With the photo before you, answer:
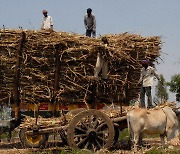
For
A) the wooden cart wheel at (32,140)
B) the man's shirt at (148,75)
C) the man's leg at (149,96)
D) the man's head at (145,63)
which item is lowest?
the wooden cart wheel at (32,140)

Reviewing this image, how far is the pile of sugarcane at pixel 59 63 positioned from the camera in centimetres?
935

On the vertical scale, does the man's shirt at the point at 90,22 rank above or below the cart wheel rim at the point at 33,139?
above

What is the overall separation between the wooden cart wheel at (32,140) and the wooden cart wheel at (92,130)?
130 cm

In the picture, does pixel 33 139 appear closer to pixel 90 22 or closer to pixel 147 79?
pixel 147 79

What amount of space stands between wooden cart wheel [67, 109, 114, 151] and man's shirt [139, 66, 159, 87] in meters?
1.37

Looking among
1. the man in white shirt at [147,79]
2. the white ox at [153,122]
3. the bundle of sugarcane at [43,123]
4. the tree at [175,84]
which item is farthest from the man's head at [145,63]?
the tree at [175,84]

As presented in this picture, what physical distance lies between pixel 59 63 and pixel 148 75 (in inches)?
83.0

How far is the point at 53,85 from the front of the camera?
31.1ft

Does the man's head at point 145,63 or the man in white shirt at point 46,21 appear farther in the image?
the man in white shirt at point 46,21

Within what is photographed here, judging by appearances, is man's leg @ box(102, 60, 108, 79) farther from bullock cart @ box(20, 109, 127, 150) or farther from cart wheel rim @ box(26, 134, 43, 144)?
cart wheel rim @ box(26, 134, 43, 144)

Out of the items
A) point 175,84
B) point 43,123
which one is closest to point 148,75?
point 43,123

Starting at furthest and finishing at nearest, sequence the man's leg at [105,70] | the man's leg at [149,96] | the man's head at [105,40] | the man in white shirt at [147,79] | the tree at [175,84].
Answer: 1. the tree at [175,84]
2. the man's leg at [149,96]
3. the man in white shirt at [147,79]
4. the man's leg at [105,70]
5. the man's head at [105,40]

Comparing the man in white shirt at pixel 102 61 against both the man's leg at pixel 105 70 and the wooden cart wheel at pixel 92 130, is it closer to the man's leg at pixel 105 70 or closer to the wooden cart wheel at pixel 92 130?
the man's leg at pixel 105 70

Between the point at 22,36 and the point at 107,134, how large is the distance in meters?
2.99
